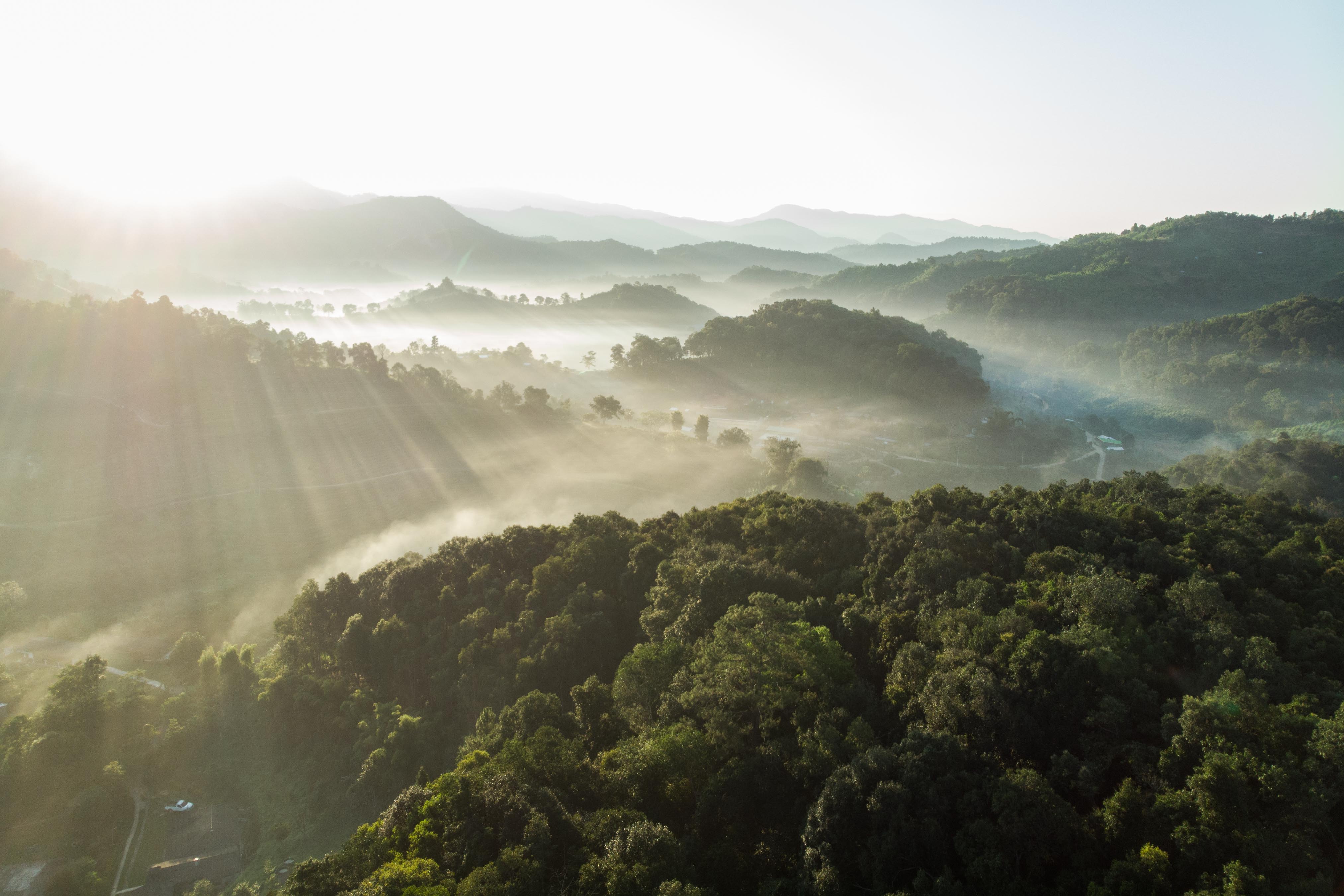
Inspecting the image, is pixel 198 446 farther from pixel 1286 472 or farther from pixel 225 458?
pixel 1286 472

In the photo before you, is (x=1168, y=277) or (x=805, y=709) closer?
(x=805, y=709)

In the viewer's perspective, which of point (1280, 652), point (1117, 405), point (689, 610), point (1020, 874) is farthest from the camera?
point (1117, 405)

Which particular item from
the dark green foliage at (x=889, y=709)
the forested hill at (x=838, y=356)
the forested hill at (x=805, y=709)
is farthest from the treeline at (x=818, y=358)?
the dark green foliage at (x=889, y=709)

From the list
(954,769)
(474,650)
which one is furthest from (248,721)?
(954,769)

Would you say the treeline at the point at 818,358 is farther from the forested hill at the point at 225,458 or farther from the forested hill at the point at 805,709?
the forested hill at the point at 805,709

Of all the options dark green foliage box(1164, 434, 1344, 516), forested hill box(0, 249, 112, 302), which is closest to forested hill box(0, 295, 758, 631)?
forested hill box(0, 249, 112, 302)

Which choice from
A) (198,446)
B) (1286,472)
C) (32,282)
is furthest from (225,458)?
(1286,472)

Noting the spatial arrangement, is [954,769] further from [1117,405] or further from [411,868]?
[1117,405]
